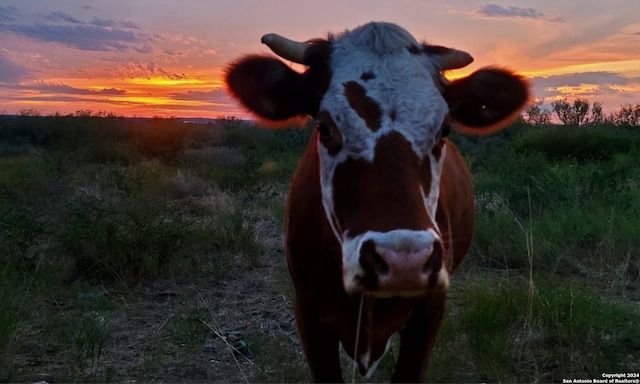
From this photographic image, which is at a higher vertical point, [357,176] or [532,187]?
[357,176]

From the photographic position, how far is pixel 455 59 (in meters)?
3.28

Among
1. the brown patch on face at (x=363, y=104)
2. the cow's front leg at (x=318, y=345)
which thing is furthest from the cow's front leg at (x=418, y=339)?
the brown patch on face at (x=363, y=104)

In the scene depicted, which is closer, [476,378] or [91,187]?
[476,378]

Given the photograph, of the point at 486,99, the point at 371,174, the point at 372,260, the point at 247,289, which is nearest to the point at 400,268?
the point at 372,260

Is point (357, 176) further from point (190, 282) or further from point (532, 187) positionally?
point (532, 187)

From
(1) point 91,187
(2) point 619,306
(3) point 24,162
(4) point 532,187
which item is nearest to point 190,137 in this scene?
(3) point 24,162

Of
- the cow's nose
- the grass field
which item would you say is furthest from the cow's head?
the grass field

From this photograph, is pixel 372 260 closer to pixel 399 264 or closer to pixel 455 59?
pixel 399 264

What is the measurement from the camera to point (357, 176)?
8.38 ft

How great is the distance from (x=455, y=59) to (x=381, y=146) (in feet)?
3.48

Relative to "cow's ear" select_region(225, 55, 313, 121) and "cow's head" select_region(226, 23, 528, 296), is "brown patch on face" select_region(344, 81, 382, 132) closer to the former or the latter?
"cow's head" select_region(226, 23, 528, 296)

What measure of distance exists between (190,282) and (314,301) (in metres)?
4.08

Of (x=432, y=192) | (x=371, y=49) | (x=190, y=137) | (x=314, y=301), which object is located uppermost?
(x=371, y=49)

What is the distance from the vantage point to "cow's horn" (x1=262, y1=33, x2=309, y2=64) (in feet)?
10.4
